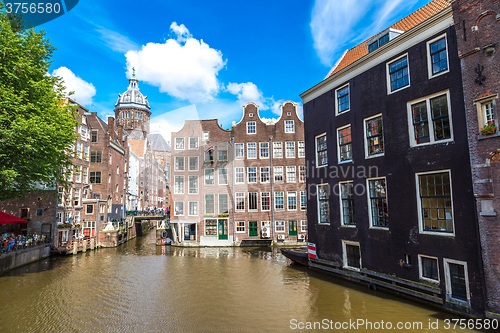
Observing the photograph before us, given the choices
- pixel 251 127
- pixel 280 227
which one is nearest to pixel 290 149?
pixel 251 127

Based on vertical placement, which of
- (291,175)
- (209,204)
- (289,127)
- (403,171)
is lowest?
(209,204)

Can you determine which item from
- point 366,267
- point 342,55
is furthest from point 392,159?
point 342,55

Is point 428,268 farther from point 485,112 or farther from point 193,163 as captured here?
point 193,163

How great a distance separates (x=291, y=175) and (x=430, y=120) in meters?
23.6

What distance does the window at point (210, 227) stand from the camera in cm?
3622

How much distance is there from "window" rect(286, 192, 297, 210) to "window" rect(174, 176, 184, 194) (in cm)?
1327

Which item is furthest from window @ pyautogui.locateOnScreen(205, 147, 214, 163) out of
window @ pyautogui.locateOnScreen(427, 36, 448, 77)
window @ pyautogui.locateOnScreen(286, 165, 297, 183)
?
window @ pyautogui.locateOnScreen(427, 36, 448, 77)

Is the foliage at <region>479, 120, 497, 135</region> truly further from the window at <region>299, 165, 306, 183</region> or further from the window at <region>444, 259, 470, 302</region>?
the window at <region>299, 165, 306, 183</region>

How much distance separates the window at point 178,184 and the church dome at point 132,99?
279 feet

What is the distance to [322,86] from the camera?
2081 centimetres

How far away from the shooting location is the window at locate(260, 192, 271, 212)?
120 feet

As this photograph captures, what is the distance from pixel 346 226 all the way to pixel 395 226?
11.6 ft

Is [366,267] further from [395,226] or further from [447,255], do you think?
[447,255]

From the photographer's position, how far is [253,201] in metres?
36.7
